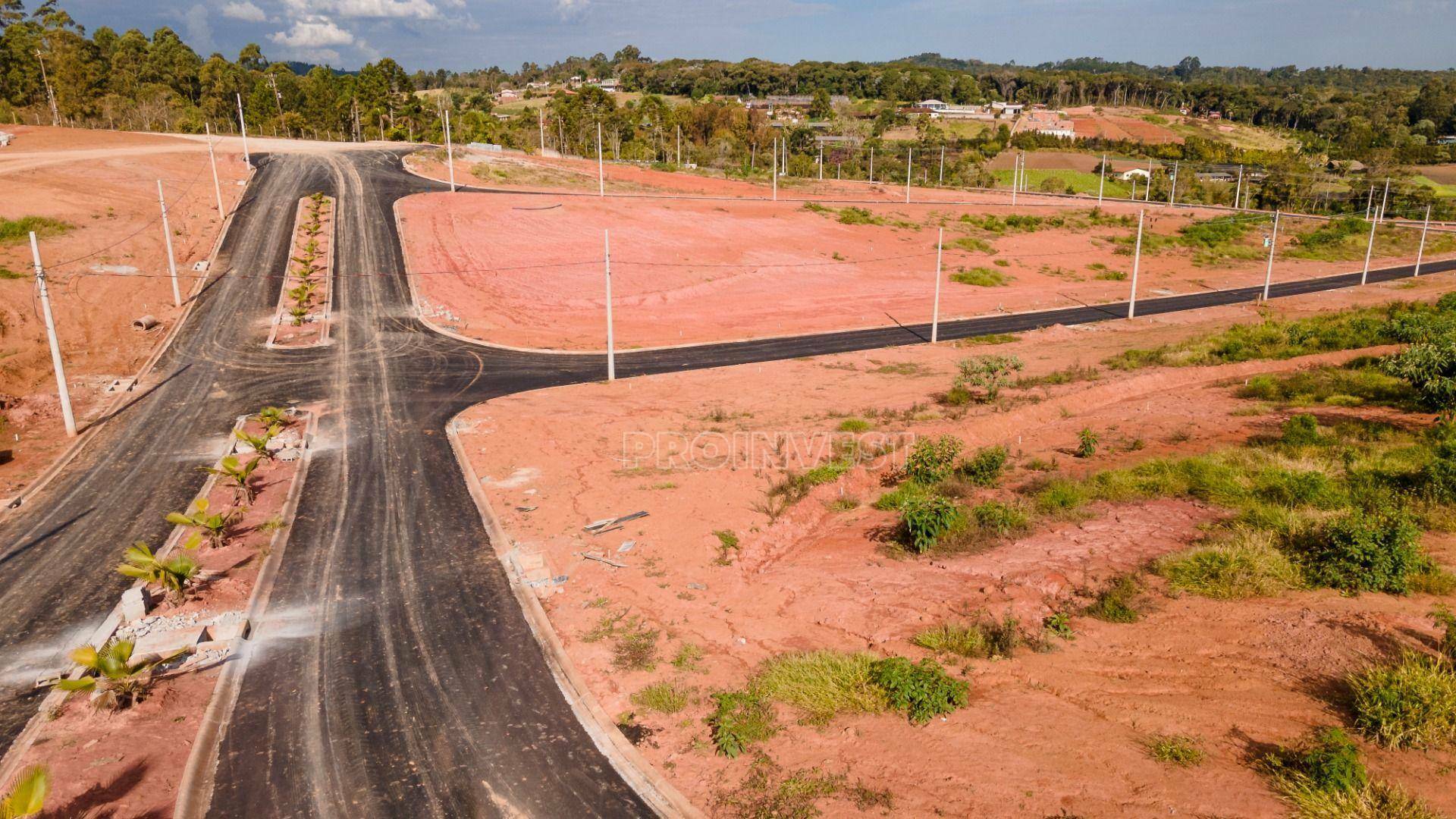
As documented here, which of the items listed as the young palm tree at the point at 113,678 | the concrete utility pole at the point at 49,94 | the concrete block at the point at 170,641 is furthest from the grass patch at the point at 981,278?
the concrete utility pole at the point at 49,94

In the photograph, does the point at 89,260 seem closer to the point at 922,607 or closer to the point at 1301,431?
the point at 922,607

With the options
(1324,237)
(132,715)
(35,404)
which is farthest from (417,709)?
(1324,237)

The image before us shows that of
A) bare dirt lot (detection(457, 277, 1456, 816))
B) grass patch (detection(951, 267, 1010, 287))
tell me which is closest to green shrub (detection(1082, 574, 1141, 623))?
bare dirt lot (detection(457, 277, 1456, 816))

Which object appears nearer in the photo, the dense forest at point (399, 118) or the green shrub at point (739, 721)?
the green shrub at point (739, 721)

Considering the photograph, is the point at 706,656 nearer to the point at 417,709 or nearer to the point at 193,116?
the point at 417,709

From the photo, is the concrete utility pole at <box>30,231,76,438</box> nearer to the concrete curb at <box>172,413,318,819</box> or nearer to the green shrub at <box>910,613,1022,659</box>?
the concrete curb at <box>172,413,318,819</box>

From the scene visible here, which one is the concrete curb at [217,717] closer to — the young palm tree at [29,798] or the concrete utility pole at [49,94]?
the young palm tree at [29,798]

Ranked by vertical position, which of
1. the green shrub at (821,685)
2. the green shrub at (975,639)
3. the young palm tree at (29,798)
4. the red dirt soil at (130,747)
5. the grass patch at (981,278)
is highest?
the grass patch at (981,278)
